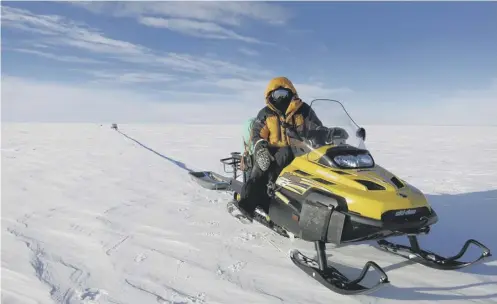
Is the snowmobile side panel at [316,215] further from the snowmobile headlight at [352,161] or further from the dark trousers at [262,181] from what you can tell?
the dark trousers at [262,181]

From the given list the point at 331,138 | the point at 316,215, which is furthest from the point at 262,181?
the point at 316,215

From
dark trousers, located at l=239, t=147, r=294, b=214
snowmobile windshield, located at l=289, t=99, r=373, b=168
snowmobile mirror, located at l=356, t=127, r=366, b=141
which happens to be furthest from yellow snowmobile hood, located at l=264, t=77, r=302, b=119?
snowmobile mirror, located at l=356, t=127, r=366, b=141

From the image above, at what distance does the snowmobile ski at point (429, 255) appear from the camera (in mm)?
3619

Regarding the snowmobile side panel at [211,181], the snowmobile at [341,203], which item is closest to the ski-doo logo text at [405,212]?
the snowmobile at [341,203]

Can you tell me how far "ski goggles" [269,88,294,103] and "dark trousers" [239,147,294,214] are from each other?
0.71 m

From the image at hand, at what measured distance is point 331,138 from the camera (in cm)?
405

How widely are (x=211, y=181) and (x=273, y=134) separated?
9.21 feet

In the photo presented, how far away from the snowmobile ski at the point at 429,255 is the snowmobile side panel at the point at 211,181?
2.86 meters

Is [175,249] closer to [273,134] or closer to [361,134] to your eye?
[273,134]

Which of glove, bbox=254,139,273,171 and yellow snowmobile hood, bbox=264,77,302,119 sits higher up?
yellow snowmobile hood, bbox=264,77,302,119

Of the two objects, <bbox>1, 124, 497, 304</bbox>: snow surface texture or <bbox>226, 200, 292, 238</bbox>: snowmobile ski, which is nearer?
<bbox>1, 124, 497, 304</bbox>: snow surface texture

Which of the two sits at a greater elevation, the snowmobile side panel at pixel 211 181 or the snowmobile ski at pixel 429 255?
the snowmobile ski at pixel 429 255

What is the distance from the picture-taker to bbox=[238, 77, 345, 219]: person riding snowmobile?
172 inches

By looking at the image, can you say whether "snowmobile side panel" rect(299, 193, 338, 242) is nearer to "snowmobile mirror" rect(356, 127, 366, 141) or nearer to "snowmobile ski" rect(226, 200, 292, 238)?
"snowmobile ski" rect(226, 200, 292, 238)
